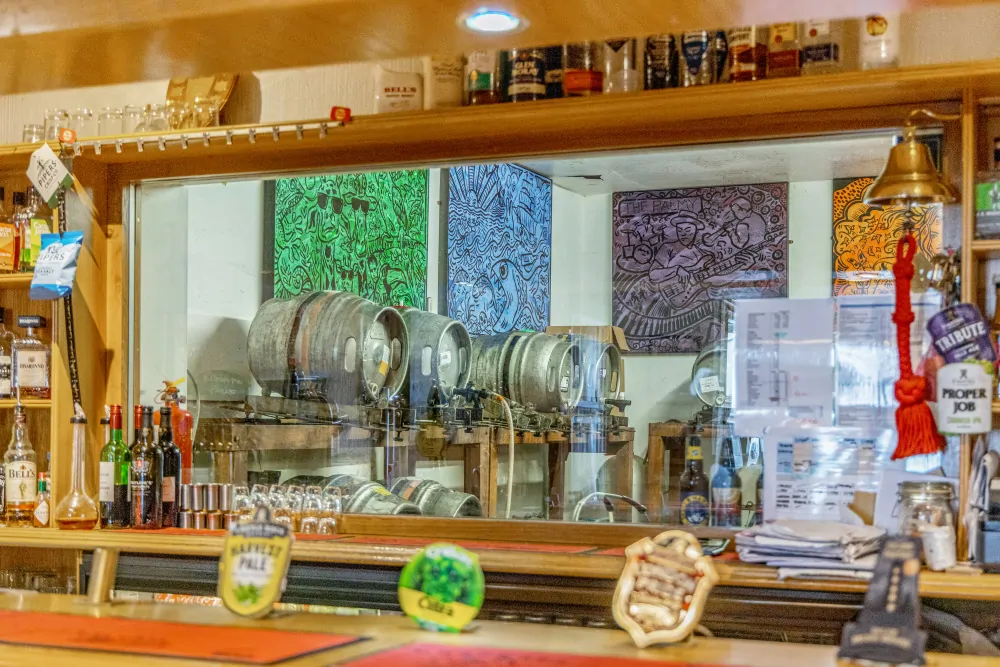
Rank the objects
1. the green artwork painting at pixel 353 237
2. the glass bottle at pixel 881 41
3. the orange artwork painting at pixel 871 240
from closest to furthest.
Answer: the glass bottle at pixel 881 41
the orange artwork painting at pixel 871 240
the green artwork painting at pixel 353 237

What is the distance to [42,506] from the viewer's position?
3.66 meters

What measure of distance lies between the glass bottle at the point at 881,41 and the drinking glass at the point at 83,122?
251cm

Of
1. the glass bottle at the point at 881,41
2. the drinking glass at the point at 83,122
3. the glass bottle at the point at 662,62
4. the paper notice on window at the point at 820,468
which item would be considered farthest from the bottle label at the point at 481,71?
the drinking glass at the point at 83,122

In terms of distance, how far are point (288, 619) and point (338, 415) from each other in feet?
6.15

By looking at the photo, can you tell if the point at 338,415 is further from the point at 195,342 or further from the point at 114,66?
the point at 114,66

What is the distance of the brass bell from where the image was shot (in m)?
2.72

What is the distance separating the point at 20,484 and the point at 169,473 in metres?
0.51

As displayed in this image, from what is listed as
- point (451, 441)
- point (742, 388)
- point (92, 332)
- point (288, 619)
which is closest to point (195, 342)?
point (92, 332)

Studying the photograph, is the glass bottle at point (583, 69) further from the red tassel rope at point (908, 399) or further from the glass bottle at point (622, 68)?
the red tassel rope at point (908, 399)

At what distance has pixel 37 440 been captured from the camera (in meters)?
3.99

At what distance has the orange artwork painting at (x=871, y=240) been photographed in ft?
10.2

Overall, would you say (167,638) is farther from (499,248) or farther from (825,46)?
(499,248)

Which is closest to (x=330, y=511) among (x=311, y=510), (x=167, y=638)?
(x=311, y=510)

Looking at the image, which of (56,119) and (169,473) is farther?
(56,119)
